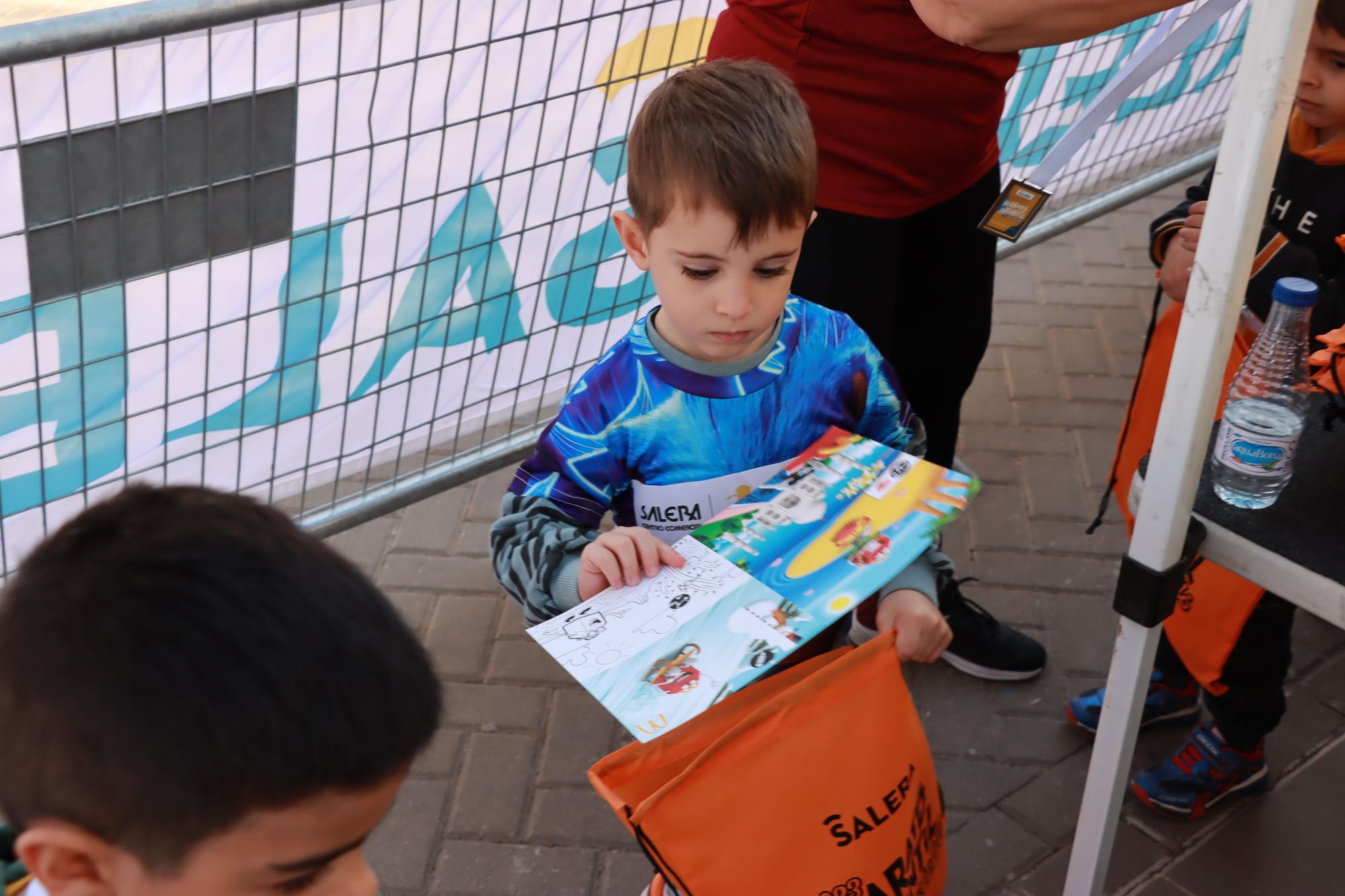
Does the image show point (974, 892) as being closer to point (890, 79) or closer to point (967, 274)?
point (967, 274)

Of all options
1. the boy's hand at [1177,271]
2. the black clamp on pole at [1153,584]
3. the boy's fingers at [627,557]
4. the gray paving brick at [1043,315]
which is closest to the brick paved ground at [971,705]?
the gray paving brick at [1043,315]

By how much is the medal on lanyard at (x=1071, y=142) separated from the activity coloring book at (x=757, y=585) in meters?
0.63

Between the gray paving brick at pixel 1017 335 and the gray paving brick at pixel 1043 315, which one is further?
the gray paving brick at pixel 1043 315

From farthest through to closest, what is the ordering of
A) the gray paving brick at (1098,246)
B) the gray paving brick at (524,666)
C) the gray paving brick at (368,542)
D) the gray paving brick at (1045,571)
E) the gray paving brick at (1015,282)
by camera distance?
the gray paving brick at (1098,246)
the gray paving brick at (1015,282)
the gray paving brick at (368,542)
the gray paving brick at (1045,571)
the gray paving brick at (524,666)

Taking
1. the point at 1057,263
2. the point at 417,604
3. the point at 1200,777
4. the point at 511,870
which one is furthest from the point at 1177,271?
the point at 1057,263

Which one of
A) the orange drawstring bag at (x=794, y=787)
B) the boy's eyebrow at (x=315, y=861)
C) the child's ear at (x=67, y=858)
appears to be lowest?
the orange drawstring bag at (x=794, y=787)

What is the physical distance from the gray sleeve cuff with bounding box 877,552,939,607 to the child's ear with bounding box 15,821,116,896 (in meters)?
1.13

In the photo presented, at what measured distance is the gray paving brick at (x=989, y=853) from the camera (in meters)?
2.61

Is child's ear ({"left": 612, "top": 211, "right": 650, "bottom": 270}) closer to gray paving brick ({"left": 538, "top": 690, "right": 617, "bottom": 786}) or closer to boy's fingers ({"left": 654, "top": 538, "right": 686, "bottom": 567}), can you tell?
boy's fingers ({"left": 654, "top": 538, "right": 686, "bottom": 567})

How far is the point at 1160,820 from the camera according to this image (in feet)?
9.00

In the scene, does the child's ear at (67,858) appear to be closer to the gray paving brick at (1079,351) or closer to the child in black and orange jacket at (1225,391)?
the child in black and orange jacket at (1225,391)

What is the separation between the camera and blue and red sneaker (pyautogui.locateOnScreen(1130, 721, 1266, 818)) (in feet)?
8.96

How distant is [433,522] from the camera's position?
12.5ft

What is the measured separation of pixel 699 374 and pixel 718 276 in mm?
160
